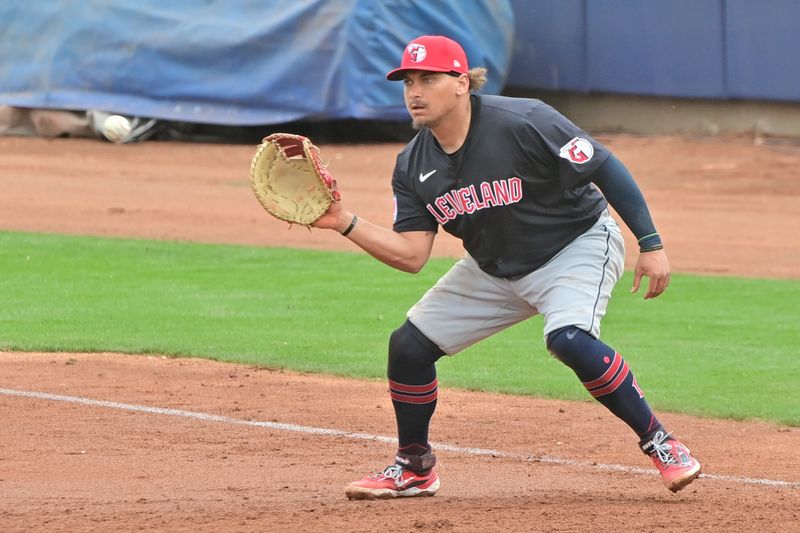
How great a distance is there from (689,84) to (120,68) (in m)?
8.87

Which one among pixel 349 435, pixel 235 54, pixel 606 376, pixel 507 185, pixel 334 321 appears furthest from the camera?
pixel 235 54

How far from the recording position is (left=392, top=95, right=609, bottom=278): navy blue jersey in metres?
5.10

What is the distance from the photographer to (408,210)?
5.32 m

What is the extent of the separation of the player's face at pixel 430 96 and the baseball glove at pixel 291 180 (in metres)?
0.41

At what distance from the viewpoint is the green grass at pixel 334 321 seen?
27.0 feet

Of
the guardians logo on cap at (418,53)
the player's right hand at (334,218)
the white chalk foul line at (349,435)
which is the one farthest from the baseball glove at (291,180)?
the white chalk foul line at (349,435)

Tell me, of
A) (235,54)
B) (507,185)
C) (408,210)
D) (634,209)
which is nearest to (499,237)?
(507,185)

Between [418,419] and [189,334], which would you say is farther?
[189,334]

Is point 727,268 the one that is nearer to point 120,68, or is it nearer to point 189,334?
point 189,334

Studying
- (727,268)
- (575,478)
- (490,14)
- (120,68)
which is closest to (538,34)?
(490,14)

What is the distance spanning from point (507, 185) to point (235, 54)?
16.5 meters

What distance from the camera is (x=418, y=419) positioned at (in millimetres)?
5379

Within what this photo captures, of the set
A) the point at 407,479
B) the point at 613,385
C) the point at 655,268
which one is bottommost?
the point at 407,479

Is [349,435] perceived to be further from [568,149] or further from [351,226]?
[568,149]
